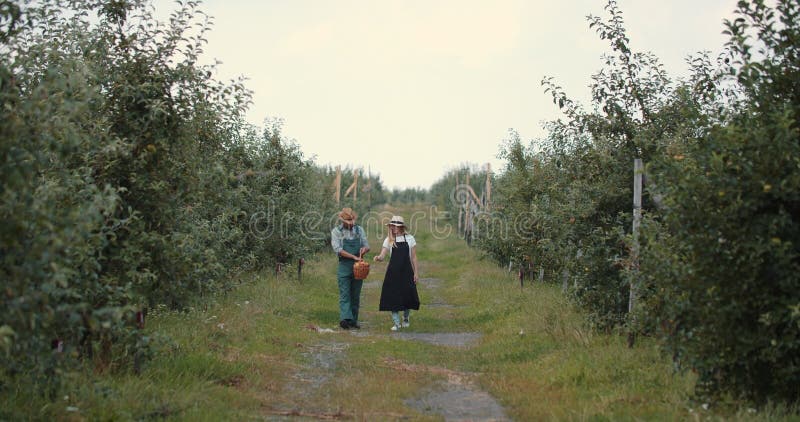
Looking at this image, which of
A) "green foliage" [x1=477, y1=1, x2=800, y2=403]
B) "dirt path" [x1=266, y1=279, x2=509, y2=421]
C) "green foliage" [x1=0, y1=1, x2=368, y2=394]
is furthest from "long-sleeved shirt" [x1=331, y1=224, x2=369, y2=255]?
"green foliage" [x1=477, y1=1, x2=800, y2=403]

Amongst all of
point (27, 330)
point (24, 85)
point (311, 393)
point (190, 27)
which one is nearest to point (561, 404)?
point (311, 393)

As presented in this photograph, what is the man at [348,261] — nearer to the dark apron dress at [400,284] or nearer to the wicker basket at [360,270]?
the wicker basket at [360,270]

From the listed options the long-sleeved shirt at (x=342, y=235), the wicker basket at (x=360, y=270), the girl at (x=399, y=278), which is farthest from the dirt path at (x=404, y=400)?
the long-sleeved shirt at (x=342, y=235)

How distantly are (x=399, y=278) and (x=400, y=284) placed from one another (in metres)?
0.14

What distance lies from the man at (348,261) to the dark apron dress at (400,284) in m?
0.48

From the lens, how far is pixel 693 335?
648 centimetres

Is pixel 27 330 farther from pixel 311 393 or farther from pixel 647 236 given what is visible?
pixel 647 236

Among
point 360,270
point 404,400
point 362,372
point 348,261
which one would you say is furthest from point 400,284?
point 404,400

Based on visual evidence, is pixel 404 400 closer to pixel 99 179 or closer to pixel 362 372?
pixel 362 372

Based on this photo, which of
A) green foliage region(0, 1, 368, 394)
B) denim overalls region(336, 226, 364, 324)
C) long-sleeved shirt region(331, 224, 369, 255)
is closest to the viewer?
green foliage region(0, 1, 368, 394)

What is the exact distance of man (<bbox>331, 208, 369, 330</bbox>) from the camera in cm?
1323

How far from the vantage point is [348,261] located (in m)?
13.4

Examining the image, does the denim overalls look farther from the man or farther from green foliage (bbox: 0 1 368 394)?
green foliage (bbox: 0 1 368 394)

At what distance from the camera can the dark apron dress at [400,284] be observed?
13.3m
